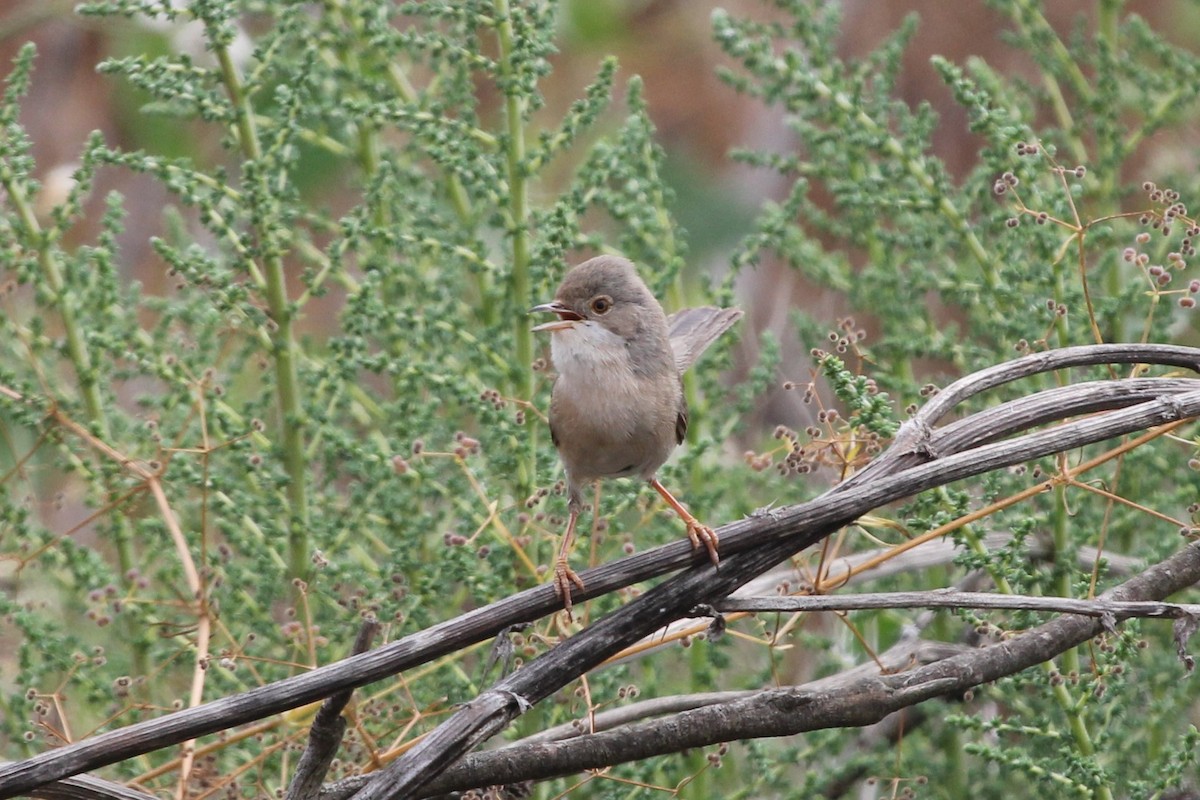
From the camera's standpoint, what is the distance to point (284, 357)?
2.93 m

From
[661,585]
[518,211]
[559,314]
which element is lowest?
[661,585]

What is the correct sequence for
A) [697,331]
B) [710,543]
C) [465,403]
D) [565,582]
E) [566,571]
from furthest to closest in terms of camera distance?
[697,331] < [465,403] < [566,571] < [565,582] < [710,543]

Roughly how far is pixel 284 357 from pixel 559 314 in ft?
1.89

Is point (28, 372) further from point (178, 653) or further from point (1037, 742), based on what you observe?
point (1037, 742)

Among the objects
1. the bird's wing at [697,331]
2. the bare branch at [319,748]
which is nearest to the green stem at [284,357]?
the bird's wing at [697,331]

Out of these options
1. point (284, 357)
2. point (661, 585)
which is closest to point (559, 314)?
point (284, 357)

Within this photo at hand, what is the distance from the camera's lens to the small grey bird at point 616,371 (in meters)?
2.77

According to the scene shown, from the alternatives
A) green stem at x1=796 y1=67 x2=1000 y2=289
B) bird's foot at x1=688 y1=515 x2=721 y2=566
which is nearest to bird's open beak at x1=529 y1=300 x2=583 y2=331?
green stem at x1=796 y1=67 x2=1000 y2=289

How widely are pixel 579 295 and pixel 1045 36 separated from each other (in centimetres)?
A: 152

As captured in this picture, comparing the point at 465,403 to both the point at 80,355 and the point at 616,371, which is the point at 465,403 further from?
the point at 80,355

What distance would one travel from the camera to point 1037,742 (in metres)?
2.74

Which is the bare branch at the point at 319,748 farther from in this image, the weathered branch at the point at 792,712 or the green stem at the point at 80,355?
the green stem at the point at 80,355

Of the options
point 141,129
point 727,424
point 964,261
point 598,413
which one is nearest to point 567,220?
point 598,413

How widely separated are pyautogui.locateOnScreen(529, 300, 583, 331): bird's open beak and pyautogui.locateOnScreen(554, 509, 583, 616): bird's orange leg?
402 millimetres
